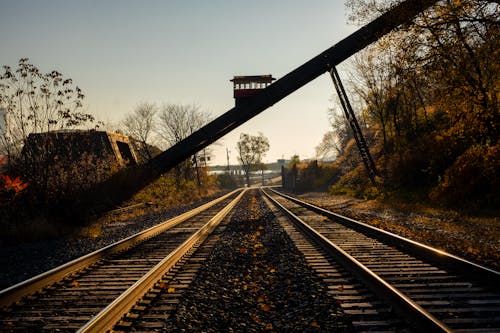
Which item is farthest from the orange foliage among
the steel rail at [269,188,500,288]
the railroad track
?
the steel rail at [269,188,500,288]

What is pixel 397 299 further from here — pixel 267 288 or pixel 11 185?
pixel 11 185

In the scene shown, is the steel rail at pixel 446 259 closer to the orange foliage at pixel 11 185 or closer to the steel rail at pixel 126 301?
the steel rail at pixel 126 301

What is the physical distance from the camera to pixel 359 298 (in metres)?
3.77

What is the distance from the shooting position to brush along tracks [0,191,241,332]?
3443 millimetres

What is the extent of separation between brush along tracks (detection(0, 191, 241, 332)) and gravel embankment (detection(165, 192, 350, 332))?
89 cm

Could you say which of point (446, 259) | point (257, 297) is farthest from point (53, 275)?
point (446, 259)

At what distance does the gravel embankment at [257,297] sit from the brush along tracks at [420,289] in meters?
0.32

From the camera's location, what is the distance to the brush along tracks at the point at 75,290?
344 cm

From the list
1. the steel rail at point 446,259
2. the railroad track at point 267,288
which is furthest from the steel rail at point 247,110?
the steel rail at point 446,259

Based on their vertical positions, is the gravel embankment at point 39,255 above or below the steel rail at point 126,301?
below

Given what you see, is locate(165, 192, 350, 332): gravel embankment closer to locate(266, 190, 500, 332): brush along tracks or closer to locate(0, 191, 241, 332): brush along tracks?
locate(266, 190, 500, 332): brush along tracks

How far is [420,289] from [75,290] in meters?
4.74

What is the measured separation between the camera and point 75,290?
439 centimetres

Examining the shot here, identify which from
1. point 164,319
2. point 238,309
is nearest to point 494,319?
point 238,309
